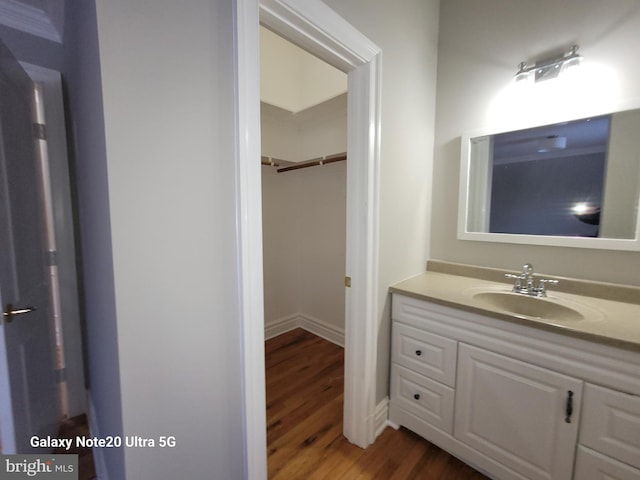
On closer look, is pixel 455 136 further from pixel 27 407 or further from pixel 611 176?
pixel 27 407

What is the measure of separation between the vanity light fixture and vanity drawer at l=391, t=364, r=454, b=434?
5.72 feet

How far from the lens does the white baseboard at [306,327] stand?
8.80ft

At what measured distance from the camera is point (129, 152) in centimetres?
66

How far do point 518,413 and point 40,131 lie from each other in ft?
9.21

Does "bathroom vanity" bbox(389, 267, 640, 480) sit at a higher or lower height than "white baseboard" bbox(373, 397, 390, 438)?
higher

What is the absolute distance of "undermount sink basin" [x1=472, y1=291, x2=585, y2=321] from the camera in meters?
1.32

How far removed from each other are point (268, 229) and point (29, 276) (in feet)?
5.66

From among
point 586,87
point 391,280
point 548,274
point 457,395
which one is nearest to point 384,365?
point 457,395

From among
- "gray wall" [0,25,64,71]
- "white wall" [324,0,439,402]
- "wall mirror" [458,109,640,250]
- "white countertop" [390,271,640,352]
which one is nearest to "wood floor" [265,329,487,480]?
"white wall" [324,0,439,402]

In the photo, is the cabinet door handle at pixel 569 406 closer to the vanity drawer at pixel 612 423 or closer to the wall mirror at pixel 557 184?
the vanity drawer at pixel 612 423

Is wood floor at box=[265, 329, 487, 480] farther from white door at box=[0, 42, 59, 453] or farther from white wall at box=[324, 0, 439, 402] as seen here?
white door at box=[0, 42, 59, 453]

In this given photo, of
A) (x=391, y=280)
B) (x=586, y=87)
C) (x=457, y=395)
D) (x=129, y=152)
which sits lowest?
(x=457, y=395)

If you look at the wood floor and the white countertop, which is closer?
the white countertop

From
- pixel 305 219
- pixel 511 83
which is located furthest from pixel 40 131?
pixel 511 83
